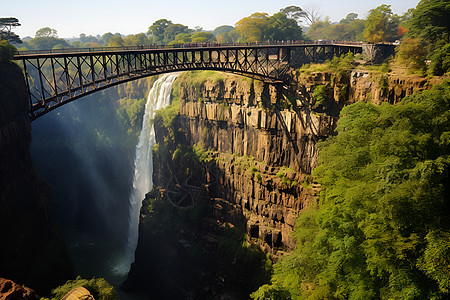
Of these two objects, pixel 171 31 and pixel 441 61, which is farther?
pixel 171 31

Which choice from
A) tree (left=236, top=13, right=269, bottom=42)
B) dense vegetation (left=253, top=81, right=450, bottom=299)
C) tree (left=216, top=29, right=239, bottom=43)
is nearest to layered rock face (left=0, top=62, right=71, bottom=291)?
dense vegetation (left=253, top=81, right=450, bottom=299)

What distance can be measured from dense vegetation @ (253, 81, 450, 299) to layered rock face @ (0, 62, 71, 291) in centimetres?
2214

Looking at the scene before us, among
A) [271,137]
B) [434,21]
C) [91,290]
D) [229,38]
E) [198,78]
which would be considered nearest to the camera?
[91,290]

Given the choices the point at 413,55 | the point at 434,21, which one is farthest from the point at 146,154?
the point at 434,21

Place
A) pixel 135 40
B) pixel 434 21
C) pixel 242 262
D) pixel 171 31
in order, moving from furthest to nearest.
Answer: pixel 171 31
pixel 135 40
pixel 242 262
pixel 434 21

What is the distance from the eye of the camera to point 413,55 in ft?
108

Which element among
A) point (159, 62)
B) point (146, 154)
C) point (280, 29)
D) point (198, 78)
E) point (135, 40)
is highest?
point (280, 29)

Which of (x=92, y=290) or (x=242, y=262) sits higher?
(x=92, y=290)

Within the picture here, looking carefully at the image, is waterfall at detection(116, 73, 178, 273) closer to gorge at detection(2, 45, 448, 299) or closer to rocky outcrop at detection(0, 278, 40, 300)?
gorge at detection(2, 45, 448, 299)

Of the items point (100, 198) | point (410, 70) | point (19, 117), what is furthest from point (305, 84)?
point (100, 198)

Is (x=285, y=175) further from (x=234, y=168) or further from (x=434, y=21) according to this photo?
(x=434, y=21)

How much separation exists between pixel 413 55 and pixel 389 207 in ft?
72.4

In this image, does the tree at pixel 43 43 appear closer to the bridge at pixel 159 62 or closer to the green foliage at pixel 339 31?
the bridge at pixel 159 62

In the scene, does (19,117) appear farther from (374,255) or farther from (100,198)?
(100,198)
